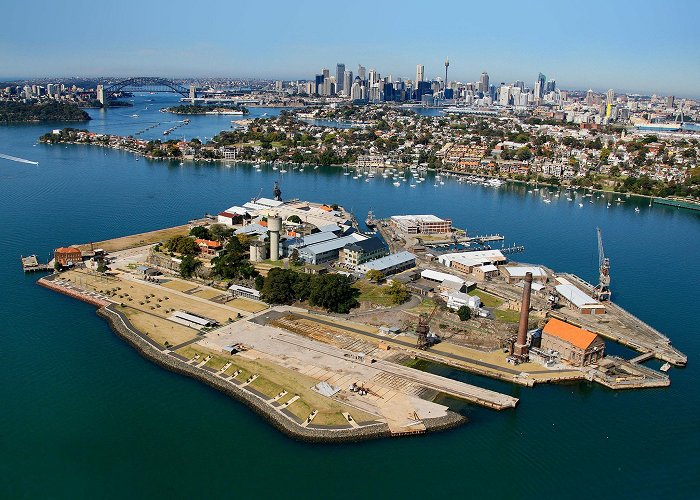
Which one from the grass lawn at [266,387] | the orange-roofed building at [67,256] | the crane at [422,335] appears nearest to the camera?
the grass lawn at [266,387]

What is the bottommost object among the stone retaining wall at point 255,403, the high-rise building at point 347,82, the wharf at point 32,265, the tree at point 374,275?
the stone retaining wall at point 255,403

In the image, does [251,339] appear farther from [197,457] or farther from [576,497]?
[576,497]

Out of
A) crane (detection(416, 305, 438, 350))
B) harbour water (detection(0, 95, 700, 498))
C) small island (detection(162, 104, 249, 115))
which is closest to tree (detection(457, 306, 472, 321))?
crane (detection(416, 305, 438, 350))

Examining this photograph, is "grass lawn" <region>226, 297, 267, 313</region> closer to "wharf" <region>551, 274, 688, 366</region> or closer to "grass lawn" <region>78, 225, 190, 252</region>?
"grass lawn" <region>78, 225, 190, 252</region>

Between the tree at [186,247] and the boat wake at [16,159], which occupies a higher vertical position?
the boat wake at [16,159]

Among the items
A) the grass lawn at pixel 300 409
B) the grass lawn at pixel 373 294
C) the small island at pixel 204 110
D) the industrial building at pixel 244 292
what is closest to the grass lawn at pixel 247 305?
the industrial building at pixel 244 292

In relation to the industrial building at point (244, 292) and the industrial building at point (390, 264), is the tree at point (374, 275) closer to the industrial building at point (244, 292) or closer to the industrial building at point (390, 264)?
the industrial building at point (390, 264)

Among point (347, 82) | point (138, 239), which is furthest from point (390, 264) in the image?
point (347, 82)
